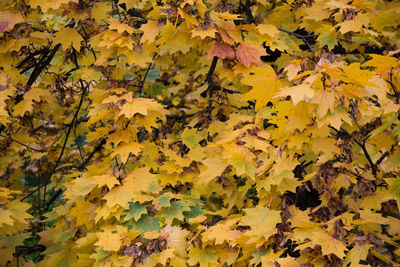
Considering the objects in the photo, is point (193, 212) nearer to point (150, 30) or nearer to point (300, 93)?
point (150, 30)

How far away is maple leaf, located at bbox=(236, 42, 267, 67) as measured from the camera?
3336mm

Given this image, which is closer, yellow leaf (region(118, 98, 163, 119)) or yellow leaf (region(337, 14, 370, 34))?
yellow leaf (region(118, 98, 163, 119))

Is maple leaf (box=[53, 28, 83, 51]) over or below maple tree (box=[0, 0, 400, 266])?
over

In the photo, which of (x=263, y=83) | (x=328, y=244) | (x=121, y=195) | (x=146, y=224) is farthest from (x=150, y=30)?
(x=328, y=244)

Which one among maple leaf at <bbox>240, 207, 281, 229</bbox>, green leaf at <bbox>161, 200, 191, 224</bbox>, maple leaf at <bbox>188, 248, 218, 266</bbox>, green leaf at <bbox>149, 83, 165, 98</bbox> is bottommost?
green leaf at <bbox>149, 83, 165, 98</bbox>

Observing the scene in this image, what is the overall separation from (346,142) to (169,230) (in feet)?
4.92

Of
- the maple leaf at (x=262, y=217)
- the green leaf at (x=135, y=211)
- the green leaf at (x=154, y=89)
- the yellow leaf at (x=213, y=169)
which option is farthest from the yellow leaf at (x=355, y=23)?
the green leaf at (x=154, y=89)

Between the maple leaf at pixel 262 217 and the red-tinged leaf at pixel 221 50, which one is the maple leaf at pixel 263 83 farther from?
the maple leaf at pixel 262 217

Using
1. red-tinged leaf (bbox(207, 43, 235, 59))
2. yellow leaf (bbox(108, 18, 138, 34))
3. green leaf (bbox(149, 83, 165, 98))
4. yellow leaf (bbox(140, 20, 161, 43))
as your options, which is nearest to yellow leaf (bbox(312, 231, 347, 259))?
red-tinged leaf (bbox(207, 43, 235, 59))

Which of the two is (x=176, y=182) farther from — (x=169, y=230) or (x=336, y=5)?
(x=336, y=5)

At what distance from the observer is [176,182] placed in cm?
370

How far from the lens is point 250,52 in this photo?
335 centimetres

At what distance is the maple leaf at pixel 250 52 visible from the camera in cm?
334

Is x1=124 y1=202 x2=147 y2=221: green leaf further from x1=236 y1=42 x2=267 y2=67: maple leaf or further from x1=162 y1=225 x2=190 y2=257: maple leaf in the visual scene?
x1=236 y1=42 x2=267 y2=67: maple leaf
